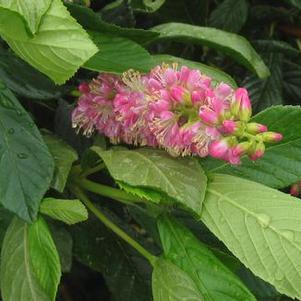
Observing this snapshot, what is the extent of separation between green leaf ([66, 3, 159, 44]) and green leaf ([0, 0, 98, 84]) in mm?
116

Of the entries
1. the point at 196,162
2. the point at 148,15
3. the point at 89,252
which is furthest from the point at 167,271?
the point at 148,15

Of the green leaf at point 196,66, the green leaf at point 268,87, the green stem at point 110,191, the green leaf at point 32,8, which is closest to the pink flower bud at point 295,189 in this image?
the green leaf at point 268,87

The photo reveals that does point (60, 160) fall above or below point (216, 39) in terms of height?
below

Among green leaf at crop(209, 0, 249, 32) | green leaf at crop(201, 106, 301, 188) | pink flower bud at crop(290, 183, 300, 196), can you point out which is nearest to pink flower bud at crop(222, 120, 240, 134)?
green leaf at crop(201, 106, 301, 188)

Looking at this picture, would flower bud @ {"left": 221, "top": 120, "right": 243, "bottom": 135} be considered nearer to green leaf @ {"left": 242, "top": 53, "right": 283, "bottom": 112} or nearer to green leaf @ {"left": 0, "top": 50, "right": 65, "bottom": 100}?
green leaf @ {"left": 0, "top": 50, "right": 65, "bottom": 100}

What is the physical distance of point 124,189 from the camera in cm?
80

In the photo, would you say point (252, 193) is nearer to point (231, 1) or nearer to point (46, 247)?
point (46, 247)

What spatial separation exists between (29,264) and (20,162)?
131mm

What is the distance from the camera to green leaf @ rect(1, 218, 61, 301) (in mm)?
827

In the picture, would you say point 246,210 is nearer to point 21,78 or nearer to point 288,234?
point 288,234

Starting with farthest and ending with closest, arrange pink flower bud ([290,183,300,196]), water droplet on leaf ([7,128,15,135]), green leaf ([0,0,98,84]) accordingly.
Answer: pink flower bud ([290,183,300,196]) < water droplet on leaf ([7,128,15,135]) < green leaf ([0,0,98,84])

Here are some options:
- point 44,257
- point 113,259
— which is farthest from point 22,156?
point 113,259

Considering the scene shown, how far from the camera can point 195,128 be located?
773 mm

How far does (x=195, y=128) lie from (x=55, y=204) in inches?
6.8
